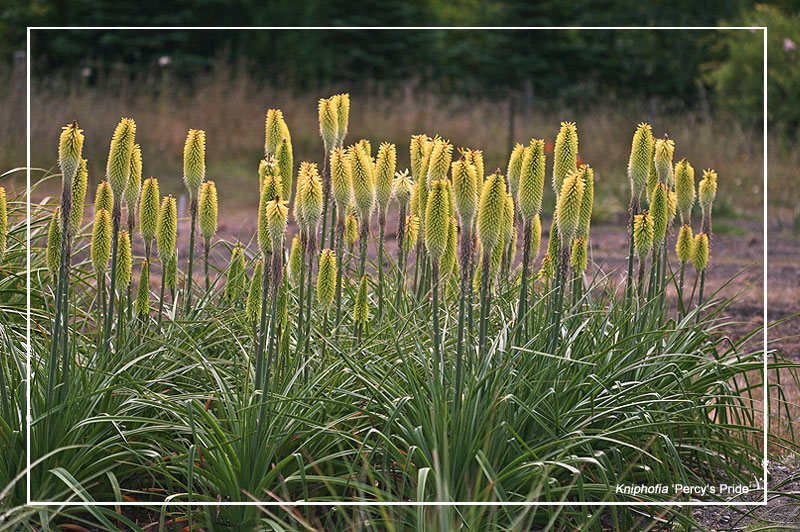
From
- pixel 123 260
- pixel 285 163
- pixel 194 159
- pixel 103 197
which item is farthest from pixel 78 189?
pixel 285 163

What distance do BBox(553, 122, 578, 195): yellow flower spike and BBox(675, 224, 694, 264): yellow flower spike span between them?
2.88 feet

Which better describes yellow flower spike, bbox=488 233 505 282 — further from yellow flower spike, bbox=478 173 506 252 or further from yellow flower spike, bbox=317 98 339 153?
yellow flower spike, bbox=317 98 339 153

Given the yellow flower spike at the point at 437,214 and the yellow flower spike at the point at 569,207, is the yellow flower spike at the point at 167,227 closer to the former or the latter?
the yellow flower spike at the point at 437,214

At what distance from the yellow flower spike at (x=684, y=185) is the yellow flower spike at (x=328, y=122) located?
157 cm

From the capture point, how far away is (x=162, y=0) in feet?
28.0

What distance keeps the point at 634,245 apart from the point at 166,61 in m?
2.63

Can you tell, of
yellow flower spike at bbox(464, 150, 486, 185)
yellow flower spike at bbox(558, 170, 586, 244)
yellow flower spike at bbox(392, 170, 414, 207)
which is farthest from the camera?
yellow flower spike at bbox(392, 170, 414, 207)

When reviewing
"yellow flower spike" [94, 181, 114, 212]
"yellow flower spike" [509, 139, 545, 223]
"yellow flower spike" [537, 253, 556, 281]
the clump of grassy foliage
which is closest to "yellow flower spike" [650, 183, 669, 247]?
the clump of grassy foliage

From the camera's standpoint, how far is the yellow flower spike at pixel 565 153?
10.8 ft

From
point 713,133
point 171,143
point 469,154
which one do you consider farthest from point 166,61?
point 713,133

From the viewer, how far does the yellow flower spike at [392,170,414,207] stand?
11.8 ft

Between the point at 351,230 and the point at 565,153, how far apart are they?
46.9 inches

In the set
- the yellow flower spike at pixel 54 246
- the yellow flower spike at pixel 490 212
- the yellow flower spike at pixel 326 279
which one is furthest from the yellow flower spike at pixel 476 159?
the yellow flower spike at pixel 54 246

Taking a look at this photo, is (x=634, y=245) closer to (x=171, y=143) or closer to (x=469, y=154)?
(x=469, y=154)
